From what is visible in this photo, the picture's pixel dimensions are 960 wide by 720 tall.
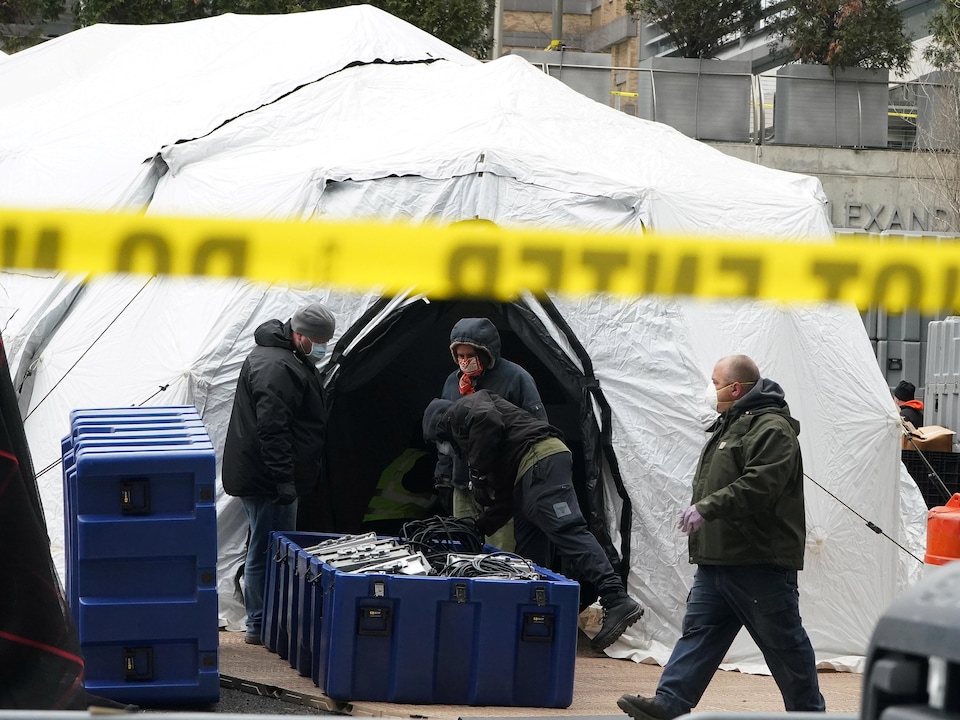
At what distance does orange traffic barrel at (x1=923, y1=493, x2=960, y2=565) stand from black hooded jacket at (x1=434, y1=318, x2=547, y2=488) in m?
2.53

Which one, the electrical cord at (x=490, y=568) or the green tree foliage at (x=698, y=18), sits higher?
the green tree foliage at (x=698, y=18)

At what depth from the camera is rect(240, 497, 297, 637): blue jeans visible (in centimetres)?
→ 779

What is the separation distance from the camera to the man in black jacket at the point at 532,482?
292 inches

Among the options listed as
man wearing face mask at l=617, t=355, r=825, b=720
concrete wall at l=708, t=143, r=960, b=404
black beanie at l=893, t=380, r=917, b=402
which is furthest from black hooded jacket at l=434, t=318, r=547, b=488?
concrete wall at l=708, t=143, r=960, b=404

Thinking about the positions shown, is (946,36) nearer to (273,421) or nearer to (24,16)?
(24,16)

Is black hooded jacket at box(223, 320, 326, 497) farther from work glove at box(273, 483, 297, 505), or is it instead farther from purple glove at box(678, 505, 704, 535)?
purple glove at box(678, 505, 704, 535)

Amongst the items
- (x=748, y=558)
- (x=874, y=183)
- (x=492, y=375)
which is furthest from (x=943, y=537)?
(x=874, y=183)

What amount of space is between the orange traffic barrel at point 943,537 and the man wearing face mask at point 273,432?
3.43 metres

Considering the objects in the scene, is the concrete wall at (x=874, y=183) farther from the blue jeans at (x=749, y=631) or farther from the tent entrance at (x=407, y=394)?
the blue jeans at (x=749, y=631)

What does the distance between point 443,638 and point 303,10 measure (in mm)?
14234

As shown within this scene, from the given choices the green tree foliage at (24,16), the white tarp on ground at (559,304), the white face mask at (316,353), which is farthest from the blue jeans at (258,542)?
the green tree foliage at (24,16)

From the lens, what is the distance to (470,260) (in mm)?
2908

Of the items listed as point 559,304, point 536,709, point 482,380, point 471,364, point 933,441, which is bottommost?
point 536,709

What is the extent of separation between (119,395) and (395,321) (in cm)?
187
